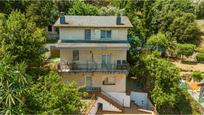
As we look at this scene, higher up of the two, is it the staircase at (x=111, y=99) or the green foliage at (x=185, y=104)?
the staircase at (x=111, y=99)

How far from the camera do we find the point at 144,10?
231ft

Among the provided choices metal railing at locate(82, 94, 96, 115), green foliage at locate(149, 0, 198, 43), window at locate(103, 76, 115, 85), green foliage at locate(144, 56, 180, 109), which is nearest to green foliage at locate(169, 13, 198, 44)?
green foliage at locate(149, 0, 198, 43)

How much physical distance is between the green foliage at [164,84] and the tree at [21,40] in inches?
591

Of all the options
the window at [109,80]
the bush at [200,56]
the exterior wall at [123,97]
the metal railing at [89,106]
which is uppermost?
the window at [109,80]

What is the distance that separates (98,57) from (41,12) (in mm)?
23742

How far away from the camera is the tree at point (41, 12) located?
210 feet

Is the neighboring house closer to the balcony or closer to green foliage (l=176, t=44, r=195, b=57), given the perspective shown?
the balcony

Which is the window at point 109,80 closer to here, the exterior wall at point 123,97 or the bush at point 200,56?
the exterior wall at point 123,97

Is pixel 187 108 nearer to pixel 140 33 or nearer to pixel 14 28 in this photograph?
pixel 140 33

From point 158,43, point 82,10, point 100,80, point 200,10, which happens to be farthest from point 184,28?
point 100,80

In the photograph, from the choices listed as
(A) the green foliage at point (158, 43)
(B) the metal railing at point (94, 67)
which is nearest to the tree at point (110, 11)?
(A) the green foliage at point (158, 43)

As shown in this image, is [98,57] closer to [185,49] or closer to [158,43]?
[158,43]

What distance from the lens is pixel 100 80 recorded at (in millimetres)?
44969

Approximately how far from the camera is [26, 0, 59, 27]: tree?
63859 millimetres
